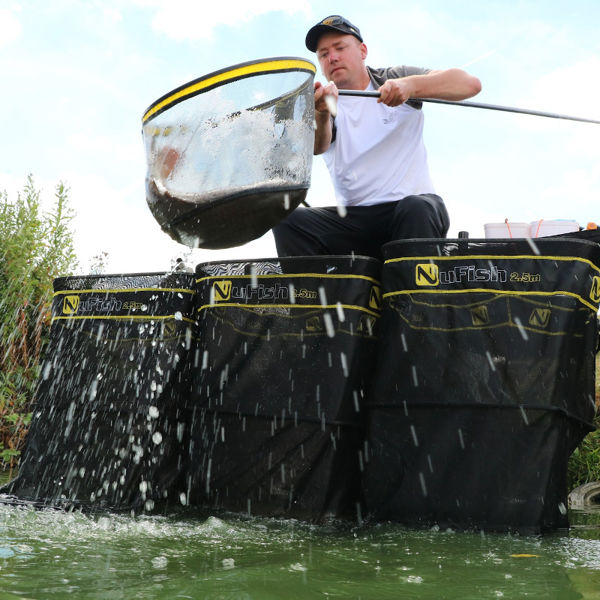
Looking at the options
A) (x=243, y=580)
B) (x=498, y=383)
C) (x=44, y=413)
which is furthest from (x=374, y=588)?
(x=44, y=413)

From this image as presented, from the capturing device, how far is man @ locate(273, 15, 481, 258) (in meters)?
2.66

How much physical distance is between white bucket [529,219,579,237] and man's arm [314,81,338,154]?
834 millimetres

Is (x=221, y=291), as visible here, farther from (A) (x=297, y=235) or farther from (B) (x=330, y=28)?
(B) (x=330, y=28)

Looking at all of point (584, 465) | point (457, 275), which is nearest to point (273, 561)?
point (457, 275)

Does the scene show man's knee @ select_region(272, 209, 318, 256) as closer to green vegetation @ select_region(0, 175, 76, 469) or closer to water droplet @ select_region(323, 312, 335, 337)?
water droplet @ select_region(323, 312, 335, 337)

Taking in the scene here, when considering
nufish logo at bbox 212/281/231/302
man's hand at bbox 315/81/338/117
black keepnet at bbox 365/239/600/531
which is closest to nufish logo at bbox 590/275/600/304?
black keepnet at bbox 365/239/600/531

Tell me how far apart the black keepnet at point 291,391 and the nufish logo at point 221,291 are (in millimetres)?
32

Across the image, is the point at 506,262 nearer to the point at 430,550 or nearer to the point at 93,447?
the point at 430,550

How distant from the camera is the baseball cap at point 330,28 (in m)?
2.89

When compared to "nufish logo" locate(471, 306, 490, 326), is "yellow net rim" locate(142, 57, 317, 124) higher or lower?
higher

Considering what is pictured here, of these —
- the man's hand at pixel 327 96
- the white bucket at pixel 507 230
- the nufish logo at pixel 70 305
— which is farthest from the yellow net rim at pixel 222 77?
the nufish logo at pixel 70 305

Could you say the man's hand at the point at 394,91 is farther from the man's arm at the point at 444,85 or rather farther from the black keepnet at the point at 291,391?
the black keepnet at the point at 291,391

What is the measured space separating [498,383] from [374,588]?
3.06ft

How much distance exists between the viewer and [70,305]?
290cm
